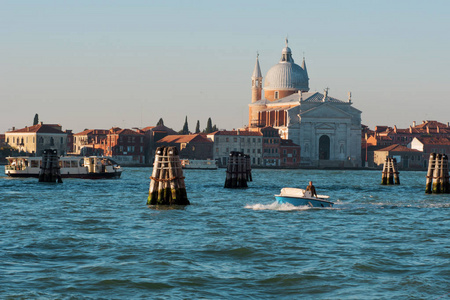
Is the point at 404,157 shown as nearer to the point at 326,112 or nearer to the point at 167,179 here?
the point at 326,112

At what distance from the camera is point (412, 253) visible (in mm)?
21094

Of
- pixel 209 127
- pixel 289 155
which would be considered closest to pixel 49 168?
pixel 289 155

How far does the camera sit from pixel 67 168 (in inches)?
2795

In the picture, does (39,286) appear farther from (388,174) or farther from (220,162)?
(220,162)

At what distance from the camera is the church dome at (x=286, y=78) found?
154m

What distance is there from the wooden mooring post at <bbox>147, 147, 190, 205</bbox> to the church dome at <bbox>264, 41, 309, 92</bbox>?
4824 inches

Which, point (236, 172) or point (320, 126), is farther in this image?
point (320, 126)

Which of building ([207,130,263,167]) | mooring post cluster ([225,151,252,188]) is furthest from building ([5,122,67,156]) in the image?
mooring post cluster ([225,151,252,188])

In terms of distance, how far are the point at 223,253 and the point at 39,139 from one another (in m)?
104

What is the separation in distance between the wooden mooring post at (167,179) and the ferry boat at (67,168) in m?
39.1

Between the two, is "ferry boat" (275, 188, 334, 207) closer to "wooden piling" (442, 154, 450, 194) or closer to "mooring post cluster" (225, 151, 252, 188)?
"wooden piling" (442, 154, 450, 194)

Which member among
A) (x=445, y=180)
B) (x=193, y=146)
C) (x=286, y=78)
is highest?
(x=286, y=78)

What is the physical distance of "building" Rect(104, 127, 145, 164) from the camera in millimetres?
127438

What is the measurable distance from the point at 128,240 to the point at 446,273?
889 cm
